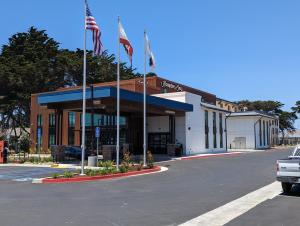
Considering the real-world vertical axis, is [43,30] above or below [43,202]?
above

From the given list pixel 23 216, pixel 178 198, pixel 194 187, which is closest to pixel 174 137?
pixel 194 187

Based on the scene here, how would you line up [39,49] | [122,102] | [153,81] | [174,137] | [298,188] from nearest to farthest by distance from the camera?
1. [298,188]
2. [122,102]
3. [174,137]
4. [153,81]
5. [39,49]

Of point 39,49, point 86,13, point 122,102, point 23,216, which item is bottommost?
point 23,216

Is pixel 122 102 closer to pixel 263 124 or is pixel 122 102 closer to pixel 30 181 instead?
pixel 30 181

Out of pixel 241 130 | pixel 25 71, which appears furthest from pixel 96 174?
pixel 241 130

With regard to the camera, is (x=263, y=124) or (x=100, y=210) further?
(x=263, y=124)

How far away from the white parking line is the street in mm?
251

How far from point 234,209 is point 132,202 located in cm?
323

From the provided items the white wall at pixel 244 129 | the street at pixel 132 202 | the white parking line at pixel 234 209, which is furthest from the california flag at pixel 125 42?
the white wall at pixel 244 129

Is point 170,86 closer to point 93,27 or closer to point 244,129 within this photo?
point 244,129

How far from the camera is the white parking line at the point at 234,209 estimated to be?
10.1m

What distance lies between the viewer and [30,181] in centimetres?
2111

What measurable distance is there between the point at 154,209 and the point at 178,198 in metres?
2.33

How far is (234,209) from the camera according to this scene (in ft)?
39.0
